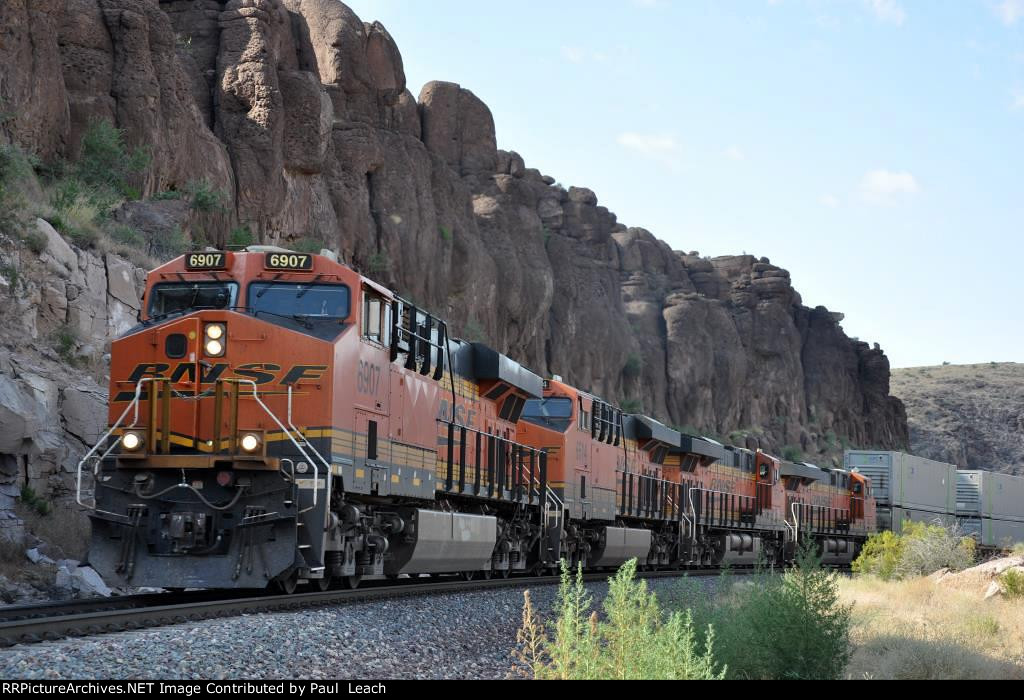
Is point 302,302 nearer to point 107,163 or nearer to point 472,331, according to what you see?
point 107,163

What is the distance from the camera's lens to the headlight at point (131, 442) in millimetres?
12891

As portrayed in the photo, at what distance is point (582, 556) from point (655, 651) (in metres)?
17.9

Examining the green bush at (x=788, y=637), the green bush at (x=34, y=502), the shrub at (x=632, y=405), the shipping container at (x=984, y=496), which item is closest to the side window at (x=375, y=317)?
the green bush at (x=788, y=637)

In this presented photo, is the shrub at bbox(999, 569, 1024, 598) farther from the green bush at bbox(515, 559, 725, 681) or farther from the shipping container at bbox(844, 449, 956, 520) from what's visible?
the shipping container at bbox(844, 449, 956, 520)

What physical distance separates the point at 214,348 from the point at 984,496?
46462 mm

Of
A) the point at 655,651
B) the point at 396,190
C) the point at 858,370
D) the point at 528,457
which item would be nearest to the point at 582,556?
the point at 528,457

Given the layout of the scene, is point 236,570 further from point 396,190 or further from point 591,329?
Answer: point 591,329

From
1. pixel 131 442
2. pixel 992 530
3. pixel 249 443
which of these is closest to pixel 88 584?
pixel 131 442

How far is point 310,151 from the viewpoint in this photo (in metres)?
38.9

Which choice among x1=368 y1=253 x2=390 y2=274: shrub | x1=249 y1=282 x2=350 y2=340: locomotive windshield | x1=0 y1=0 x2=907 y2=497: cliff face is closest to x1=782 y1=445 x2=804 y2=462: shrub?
x1=0 y1=0 x2=907 y2=497: cliff face

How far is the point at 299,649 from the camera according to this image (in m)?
9.10

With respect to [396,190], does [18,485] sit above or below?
below

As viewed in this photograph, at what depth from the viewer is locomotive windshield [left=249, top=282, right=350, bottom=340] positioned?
13.9 meters

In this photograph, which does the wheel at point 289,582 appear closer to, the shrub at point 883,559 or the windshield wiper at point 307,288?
the windshield wiper at point 307,288
